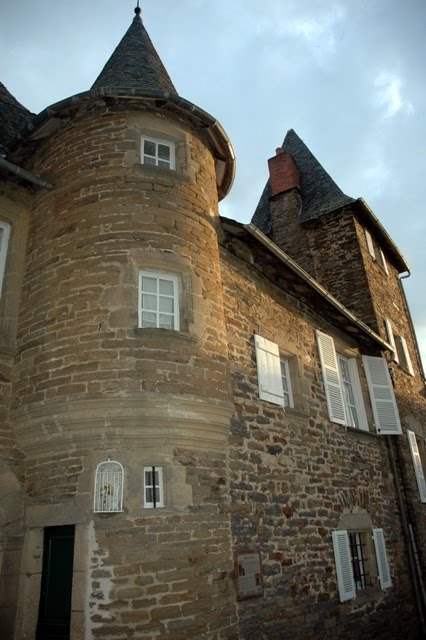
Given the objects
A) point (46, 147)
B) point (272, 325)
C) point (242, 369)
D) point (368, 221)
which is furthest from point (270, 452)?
point (368, 221)

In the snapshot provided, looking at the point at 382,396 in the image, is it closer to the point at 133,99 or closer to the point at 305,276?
the point at 305,276

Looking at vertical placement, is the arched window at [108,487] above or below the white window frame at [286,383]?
below

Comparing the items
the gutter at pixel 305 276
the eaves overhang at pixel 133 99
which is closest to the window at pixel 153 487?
the gutter at pixel 305 276

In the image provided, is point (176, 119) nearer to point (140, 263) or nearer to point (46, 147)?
point (46, 147)

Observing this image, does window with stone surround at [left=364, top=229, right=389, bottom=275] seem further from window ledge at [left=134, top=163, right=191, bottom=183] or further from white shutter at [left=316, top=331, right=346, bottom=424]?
window ledge at [left=134, top=163, right=191, bottom=183]

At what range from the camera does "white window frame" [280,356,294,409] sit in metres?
7.83

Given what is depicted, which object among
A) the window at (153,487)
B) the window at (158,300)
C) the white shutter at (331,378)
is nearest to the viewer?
the window at (153,487)

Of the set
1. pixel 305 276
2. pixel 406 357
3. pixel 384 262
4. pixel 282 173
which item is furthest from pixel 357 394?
pixel 282 173

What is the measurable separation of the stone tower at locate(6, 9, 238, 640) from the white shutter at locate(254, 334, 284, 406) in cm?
103

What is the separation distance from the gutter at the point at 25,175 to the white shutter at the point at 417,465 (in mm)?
9523

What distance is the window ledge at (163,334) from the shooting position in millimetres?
5426

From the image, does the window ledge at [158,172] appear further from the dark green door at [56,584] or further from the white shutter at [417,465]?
the white shutter at [417,465]

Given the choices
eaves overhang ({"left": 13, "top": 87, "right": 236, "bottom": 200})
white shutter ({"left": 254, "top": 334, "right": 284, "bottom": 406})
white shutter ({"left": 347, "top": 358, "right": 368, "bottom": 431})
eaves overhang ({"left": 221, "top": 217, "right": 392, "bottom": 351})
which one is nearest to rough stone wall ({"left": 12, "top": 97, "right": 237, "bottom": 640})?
eaves overhang ({"left": 13, "top": 87, "right": 236, "bottom": 200})

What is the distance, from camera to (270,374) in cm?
722
